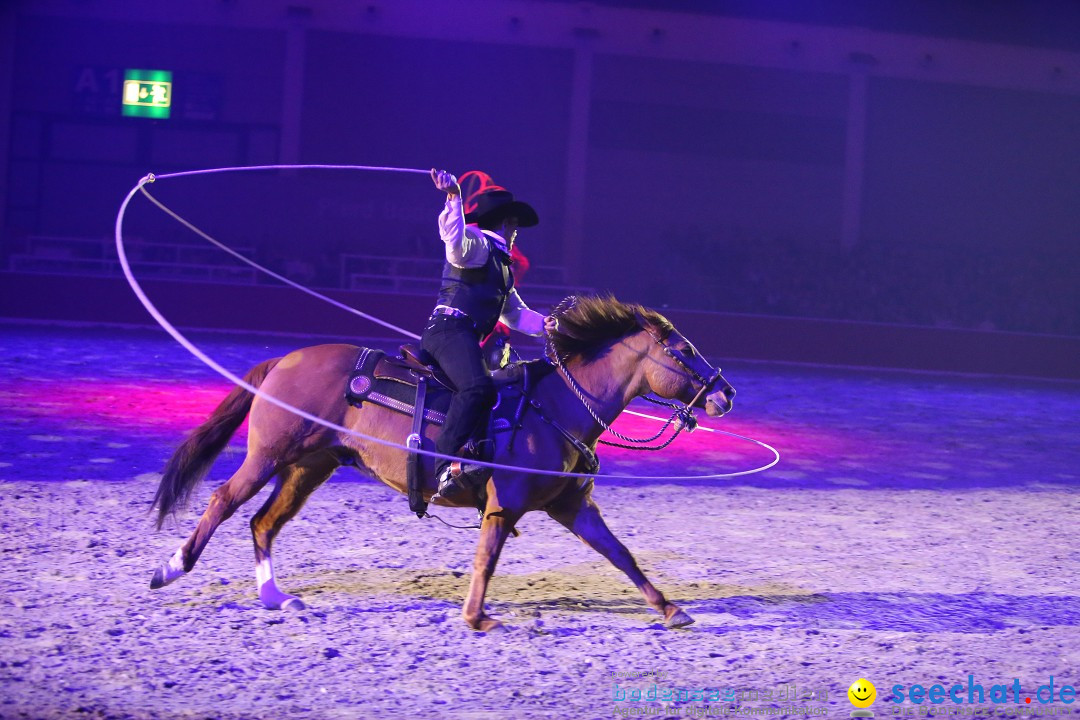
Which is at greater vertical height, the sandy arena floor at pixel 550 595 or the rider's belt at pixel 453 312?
the rider's belt at pixel 453 312

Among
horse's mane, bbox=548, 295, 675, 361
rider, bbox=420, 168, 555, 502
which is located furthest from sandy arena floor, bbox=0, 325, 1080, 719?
horse's mane, bbox=548, 295, 675, 361

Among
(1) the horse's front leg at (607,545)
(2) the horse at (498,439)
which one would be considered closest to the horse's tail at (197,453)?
(2) the horse at (498,439)

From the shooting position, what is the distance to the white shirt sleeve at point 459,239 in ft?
16.7

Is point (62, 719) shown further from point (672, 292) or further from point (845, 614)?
point (672, 292)

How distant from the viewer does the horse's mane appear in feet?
18.4

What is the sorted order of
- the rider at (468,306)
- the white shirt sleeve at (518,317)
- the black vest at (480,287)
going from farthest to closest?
1. the white shirt sleeve at (518,317)
2. the black vest at (480,287)
3. the rider at (468,306)

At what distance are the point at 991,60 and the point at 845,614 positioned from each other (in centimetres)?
2498

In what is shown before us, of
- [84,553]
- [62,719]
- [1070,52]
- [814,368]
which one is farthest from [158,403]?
[1070,52]

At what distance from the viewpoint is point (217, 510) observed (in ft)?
17.8

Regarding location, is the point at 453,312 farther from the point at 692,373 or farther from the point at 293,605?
the point at 293,605

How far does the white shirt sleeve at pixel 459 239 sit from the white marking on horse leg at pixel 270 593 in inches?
69.2

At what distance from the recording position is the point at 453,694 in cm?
437

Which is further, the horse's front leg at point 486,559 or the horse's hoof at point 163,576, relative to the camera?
the horse's hoof at point 163,576

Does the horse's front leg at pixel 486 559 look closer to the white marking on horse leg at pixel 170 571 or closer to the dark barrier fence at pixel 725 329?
the white marking on horse leg at pixel 170 571
